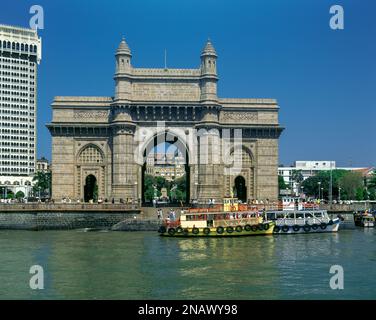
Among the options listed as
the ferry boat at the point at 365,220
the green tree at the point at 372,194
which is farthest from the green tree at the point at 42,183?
the ferry boat at the point at 365,220

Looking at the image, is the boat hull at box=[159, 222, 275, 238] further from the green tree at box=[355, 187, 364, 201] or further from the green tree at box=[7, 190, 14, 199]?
the green tree at box=[7, 190, 14, 199]

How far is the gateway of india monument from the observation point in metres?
62.4

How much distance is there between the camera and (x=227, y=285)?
2617 cm

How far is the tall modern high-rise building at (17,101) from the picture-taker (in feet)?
413

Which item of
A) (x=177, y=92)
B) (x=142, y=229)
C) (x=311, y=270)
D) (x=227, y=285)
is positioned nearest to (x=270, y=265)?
(x=311, y=270)

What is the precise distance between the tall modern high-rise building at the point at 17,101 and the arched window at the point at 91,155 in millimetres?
67385

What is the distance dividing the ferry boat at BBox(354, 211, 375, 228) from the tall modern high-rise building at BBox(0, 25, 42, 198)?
3277 inches

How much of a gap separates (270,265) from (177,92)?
3406 centimetres

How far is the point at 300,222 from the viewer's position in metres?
52.9

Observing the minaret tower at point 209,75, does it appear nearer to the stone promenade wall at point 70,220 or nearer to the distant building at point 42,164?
the stone promenade wall at point 70,220

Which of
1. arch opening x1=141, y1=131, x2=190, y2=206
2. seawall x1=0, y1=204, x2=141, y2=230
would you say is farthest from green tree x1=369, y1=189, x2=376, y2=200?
seawall x1=0, y1=204, x2=141, y2=230

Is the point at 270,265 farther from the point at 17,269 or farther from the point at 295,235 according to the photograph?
the point at 295,235

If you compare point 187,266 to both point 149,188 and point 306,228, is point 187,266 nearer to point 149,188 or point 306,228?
point 306,228

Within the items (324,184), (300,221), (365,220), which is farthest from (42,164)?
(300,221)
